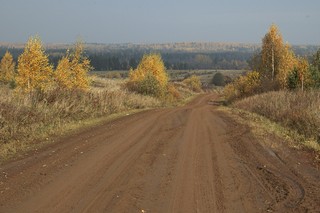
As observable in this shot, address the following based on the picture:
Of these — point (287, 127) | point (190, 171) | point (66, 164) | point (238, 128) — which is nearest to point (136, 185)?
point (190, 171)

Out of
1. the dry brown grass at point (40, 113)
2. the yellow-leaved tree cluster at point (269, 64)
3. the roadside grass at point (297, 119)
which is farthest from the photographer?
the yellow-leaved tree cluster at point (269, 64)

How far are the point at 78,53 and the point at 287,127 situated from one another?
70.4ft

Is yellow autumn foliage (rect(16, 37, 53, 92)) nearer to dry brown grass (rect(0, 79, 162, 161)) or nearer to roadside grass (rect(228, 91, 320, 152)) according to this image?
dry brown grass (rect(0, 79, 162, 161))

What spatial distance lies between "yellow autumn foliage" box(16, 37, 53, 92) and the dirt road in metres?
19.5

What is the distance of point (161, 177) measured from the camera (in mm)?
8594

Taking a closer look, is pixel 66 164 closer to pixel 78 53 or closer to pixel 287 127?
pixel 287 127

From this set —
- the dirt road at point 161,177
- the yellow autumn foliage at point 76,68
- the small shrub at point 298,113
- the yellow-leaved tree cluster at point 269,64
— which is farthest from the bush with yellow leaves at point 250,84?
the dirt road at point 161,177

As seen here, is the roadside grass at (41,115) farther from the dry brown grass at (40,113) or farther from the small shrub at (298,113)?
the small shrub at (298,113)

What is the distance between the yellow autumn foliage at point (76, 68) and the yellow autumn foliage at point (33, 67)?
1.18m

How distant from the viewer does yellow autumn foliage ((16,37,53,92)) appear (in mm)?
31734

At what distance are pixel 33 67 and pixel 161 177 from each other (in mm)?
26139

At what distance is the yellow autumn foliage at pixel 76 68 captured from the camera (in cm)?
3253

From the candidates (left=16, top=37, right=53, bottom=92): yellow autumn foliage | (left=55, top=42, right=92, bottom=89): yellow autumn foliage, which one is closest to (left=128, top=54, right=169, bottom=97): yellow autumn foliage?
(left=55, top=42, right=92, bottom=89): yellow autumn foliage

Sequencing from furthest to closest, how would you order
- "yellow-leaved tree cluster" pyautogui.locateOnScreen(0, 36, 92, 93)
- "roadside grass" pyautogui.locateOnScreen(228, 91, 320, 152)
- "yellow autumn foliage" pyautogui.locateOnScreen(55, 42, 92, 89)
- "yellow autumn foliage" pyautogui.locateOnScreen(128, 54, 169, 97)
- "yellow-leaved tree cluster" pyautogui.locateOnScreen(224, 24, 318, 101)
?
"yellow-leaved tree cluster" pyautogui.locateOnScreen(224, 24, 318, 101) → "yellow autumn foliage" pyautogui.locateOnScreen(128, 54, 169, 97) → "yellow autumn foliage" pyautogui.locateOnScreen(55, 42, 92, 89) → "yellow-leaved tree cluster" pyautogui.locateOnScreen(0, 36, 92, 93) → "roadside grass" pyautogui.locateOnScreen(228, 91, 320, 152)
